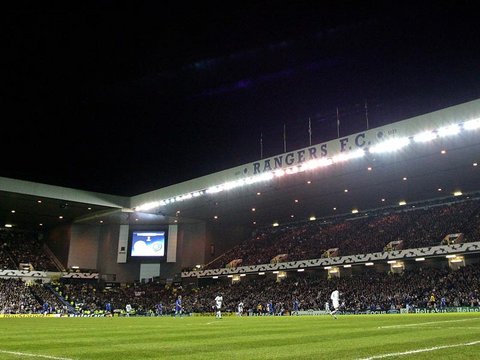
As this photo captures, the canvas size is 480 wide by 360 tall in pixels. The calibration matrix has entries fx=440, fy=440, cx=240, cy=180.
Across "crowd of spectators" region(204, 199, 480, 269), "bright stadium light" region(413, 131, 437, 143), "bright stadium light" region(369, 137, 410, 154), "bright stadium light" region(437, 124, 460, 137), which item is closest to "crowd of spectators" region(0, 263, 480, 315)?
"crowd of spectators" region(204, 199, 480, 269)

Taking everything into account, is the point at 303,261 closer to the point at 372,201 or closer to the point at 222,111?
the point at 372,201

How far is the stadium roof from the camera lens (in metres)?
30.8

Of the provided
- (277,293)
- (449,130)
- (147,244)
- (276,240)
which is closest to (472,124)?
(449,130)

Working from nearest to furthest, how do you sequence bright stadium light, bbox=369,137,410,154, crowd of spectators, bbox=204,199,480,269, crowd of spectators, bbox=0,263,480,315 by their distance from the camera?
1. bright stadium light, bbox=369,137,410,154
2. crowd of spectators, bbox=0,263,480,315
3. crowd of spectators, bbox=204,199,480,269

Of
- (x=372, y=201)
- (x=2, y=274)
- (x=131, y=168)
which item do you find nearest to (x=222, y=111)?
(x=131, y=168)

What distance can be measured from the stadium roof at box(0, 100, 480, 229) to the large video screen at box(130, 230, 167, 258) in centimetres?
189

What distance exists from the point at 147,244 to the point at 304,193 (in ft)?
74.3

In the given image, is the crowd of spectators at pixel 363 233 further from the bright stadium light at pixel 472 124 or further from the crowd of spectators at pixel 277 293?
the bright stadium light at pixel 472 124

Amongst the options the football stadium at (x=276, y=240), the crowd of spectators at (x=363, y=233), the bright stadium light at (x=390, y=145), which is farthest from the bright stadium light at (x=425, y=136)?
the crowd of spectators at (x=363, y=233)

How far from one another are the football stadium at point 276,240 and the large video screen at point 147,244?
0.12 meters

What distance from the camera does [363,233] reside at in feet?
151

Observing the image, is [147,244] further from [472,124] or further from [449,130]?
[472,124]

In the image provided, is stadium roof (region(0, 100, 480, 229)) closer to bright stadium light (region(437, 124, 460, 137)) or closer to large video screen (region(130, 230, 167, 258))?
bright stadium light (region(437, 124, 460, 137))

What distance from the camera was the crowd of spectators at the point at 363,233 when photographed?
3897cm
